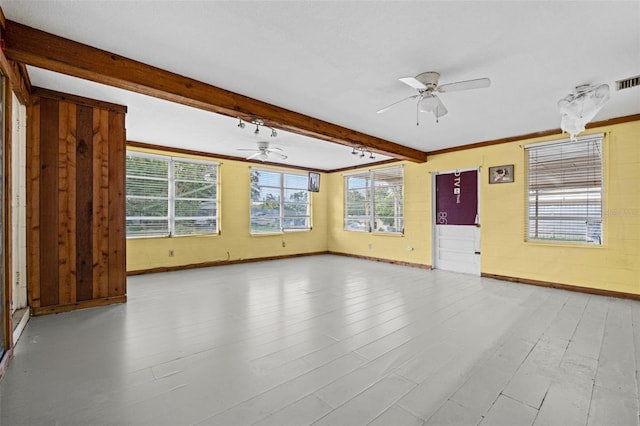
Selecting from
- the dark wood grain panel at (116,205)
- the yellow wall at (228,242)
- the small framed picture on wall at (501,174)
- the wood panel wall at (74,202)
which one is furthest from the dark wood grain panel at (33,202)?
the small framed picture on wall at (501,174)

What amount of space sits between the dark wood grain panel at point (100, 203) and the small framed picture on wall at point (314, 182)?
208 inches

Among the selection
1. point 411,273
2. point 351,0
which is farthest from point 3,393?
point 411,273

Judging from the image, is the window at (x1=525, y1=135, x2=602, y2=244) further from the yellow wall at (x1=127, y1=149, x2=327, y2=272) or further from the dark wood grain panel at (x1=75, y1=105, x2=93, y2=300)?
the dark wood grain panel at (x1=75, y1=105, x2=93, y2=300)

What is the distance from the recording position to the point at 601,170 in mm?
4324

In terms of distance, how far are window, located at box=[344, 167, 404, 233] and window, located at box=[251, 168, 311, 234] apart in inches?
50.4

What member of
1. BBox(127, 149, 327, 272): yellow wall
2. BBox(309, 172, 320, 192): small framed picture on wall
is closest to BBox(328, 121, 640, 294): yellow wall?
BBox(309, 172, 320, 192): small framed picture on wall

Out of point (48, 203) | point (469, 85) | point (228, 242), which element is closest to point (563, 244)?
point (469, 85)

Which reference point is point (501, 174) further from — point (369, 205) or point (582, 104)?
point (369, 205)

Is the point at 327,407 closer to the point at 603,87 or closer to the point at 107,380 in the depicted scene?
the point at 107,380

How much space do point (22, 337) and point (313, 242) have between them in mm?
6450

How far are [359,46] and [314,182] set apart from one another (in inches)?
242

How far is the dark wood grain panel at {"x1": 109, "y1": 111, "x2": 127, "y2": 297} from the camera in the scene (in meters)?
3.76

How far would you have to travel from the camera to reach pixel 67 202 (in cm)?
347

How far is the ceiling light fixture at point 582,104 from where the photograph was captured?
2965 mm
